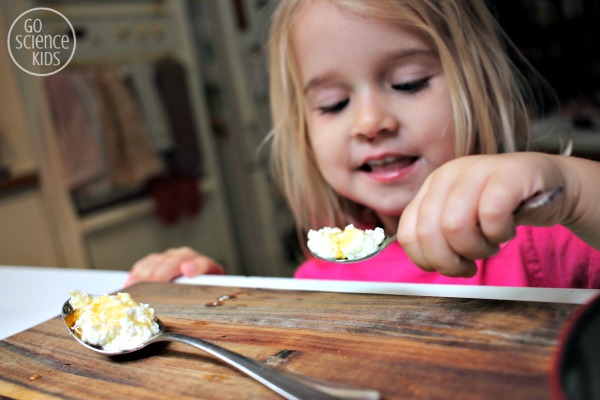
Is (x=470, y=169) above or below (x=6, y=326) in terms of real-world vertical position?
above

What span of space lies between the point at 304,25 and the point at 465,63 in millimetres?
257

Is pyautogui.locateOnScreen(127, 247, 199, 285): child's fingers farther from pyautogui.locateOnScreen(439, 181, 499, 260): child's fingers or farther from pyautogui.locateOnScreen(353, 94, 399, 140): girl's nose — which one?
pyautogui.locateOnScreen(439, 181, 499, 260): child's fingers

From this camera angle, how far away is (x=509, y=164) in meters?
0.46

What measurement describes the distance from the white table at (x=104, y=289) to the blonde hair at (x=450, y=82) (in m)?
0.33

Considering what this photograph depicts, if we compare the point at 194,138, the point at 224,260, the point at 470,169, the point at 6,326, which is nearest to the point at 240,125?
the point at 194,138

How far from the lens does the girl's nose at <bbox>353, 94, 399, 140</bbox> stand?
0.79m

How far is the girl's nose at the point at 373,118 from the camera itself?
0.79 metres

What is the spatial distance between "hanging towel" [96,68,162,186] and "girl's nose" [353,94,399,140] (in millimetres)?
1715

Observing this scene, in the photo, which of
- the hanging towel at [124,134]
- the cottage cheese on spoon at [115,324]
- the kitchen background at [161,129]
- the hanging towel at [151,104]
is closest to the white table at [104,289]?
the cottage cheese on spoon at [115,324]

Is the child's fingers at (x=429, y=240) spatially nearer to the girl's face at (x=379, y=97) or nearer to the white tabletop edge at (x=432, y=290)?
the white tabletop edge at (x=432, y=290)

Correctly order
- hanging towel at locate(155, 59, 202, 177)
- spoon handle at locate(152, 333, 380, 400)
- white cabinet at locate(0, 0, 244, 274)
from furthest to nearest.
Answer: hanging towel at locate(155, 59, 202, 177), white cabinet at locate(0, 0, 244, 274), spoon handle at locate(152, 333, 380, 400)

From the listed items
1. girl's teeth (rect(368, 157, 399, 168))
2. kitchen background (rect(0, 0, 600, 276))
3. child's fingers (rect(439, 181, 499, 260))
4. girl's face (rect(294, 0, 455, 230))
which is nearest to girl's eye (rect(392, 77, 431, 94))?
girl's face (rect(294, 0, 455, 230))

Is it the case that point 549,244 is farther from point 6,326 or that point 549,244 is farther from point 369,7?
point 6,326

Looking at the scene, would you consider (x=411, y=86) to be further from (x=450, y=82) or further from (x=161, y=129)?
(x=161, y=129)
